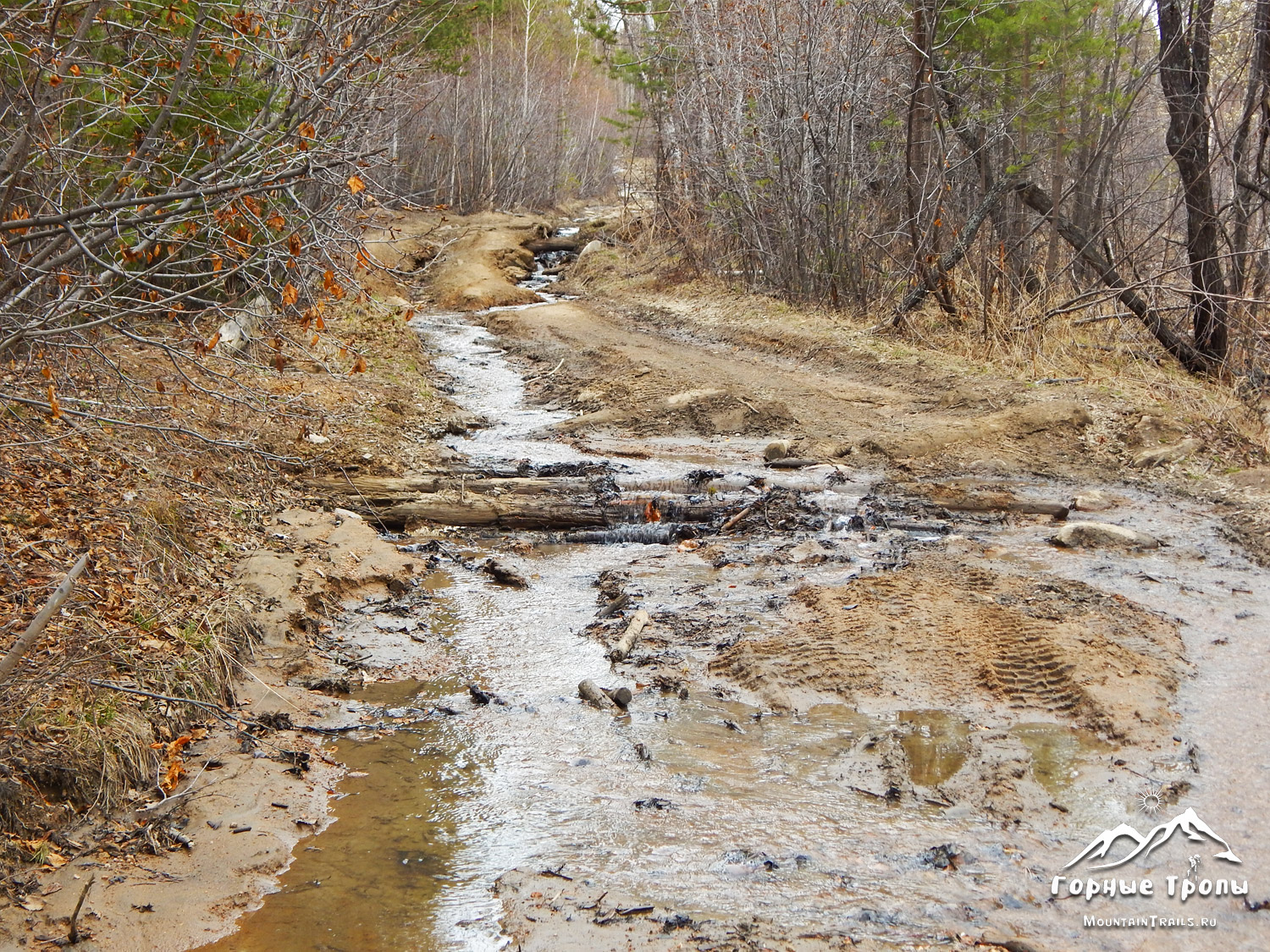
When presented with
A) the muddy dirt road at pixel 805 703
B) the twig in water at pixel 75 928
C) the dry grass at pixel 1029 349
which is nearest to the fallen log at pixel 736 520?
the muddy dirt road at pixel 805 703

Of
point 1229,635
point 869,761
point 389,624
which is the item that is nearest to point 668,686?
Answer: point 869,761

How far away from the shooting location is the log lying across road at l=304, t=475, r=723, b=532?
7031 millimetres

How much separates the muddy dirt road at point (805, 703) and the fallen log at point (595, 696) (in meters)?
0.04

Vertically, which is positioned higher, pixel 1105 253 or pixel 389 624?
pixel 1105 253

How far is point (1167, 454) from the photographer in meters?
8.11

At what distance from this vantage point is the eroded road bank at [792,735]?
10.5 ft

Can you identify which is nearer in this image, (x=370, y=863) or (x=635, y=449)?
(x=370, y=863)

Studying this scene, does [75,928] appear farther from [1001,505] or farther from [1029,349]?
[1029,349]

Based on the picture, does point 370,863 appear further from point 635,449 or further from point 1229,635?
point 635,449

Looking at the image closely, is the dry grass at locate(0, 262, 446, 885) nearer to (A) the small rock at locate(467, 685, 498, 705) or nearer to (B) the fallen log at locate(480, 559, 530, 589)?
(A) the small rock at locate(467, 685, 498, 705)

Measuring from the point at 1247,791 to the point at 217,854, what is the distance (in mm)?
3742

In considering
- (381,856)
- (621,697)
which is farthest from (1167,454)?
(381,856)

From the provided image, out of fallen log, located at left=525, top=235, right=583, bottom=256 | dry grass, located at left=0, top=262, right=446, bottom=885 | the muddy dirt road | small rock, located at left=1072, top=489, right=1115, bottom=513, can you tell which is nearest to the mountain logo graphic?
the muddy dirt road

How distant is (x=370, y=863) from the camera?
3494 millimetres
